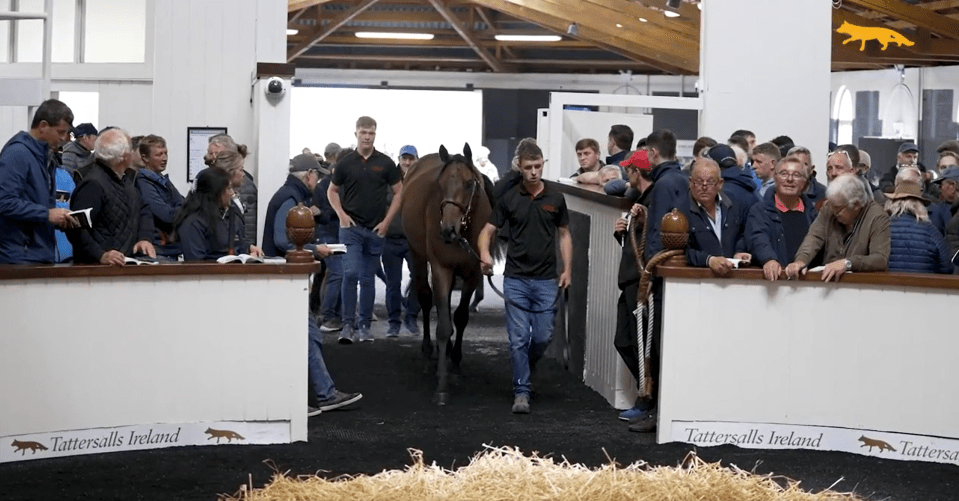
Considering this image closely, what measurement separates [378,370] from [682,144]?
10.3m

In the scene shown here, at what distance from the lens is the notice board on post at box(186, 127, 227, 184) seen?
10.7 meters

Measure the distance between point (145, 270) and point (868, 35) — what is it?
36.6 feet

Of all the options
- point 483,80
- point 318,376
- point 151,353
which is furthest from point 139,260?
point 483,80

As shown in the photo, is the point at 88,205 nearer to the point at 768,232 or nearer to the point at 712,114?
the point at 768,232

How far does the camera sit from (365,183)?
10.2 meters

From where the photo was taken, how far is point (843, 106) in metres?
23.0

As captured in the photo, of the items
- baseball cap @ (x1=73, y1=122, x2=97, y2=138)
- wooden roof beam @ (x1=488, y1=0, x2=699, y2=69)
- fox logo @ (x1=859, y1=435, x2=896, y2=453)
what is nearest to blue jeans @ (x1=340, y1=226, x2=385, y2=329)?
baseball cap @ (x1=73, y1=122, x2=97, y2=138)

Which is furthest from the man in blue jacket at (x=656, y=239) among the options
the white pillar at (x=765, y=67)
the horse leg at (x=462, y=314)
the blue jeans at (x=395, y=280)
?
the white pillar at (x=765, y=67)

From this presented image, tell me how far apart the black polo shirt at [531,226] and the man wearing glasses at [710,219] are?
0.97 metres

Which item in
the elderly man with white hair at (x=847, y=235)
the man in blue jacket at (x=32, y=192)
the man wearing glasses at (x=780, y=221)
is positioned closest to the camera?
the man in blue jacket at (x=32, y=192)

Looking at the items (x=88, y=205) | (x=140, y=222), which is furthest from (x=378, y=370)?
(x=88, y=205)

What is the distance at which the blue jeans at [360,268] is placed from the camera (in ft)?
33.5

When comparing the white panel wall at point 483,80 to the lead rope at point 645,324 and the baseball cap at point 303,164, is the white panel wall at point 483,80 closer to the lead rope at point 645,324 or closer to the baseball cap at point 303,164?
the baseball cap at point 303,164

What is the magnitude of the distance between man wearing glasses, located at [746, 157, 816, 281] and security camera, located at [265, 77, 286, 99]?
447 centimetres
